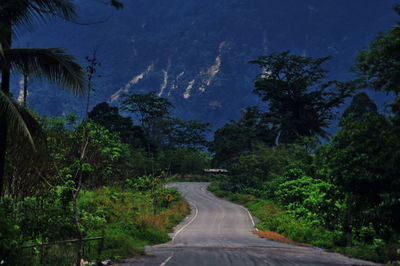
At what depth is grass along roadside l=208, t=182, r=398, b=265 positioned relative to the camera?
24.5 metres

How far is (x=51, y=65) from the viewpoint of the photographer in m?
12.5

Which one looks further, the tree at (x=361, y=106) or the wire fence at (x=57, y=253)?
the tree at (x=361, y=106)

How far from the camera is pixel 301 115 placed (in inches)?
3039

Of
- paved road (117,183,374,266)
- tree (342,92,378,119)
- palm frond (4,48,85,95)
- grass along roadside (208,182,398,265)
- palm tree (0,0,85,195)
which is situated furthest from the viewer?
tree (342,92,378,119)

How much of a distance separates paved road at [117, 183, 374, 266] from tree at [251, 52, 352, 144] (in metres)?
→ 16.8

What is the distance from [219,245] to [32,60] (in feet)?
65.0

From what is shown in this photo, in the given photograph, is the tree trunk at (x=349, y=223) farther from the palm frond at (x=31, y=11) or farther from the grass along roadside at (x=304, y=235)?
the palm frond at (x=31, y=11)

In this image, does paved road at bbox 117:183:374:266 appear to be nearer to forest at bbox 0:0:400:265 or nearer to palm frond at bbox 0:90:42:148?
forest at bbox 0:0:400:265

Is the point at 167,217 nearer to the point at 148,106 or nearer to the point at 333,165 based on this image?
the point at 333,165

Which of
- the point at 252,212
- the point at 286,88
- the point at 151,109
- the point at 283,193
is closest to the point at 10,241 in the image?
the point at 283,193

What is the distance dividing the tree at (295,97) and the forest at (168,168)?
173mm

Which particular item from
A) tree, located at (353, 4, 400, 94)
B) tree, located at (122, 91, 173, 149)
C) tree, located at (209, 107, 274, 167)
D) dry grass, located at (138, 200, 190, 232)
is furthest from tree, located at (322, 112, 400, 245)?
tree, located at (122, 91, 173, 149)

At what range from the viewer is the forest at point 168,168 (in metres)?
12.5

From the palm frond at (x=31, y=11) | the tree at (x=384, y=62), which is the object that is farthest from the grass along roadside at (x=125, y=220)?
the tree at (x=384, y=62)
